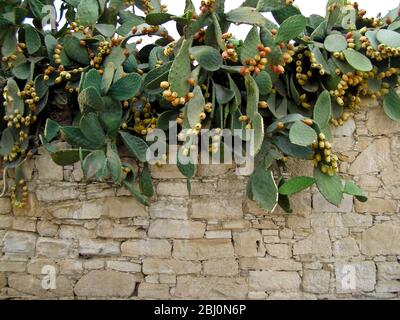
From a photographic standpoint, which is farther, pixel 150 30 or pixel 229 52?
pixel 150 30

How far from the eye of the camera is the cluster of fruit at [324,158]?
251cm

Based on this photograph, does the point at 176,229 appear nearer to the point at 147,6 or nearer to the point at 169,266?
the point at 169,266

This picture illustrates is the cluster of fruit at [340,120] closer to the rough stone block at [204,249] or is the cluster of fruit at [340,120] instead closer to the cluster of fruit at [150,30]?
the rough stone block at [204,249]

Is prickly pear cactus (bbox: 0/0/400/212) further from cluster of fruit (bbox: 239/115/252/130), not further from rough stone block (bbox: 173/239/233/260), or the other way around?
rough stone block (bbox: 173/239/233/260)

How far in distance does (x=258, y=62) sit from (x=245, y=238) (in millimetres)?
1012

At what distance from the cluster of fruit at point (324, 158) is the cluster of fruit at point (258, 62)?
467mm

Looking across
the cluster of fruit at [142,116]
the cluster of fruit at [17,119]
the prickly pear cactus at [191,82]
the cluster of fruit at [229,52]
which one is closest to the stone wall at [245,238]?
the prickly pear cactus at [191,82]

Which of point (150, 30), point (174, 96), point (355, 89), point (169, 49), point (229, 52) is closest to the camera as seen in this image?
point (174, 96)

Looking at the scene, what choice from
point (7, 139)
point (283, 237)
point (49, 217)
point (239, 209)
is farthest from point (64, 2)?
point (283, 237)

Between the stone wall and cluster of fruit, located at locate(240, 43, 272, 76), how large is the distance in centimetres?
64

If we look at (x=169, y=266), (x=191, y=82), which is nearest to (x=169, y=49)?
(x=191, y=82)

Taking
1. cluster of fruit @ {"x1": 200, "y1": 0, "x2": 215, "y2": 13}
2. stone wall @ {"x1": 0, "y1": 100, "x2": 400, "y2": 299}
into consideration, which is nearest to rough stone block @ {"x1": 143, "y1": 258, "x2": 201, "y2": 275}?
stone wall @ {"x1": 0, "y1": 100, "x2": 400, "y2": 299}

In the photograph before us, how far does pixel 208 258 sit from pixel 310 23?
1.48m

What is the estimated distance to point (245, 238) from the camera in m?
2.83
